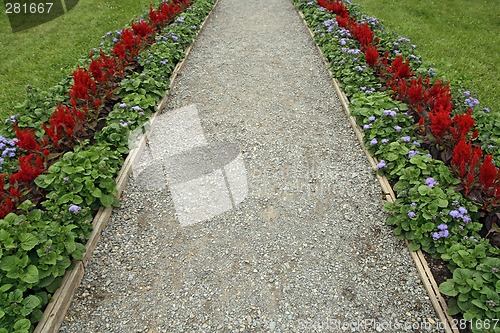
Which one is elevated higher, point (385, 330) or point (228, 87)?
point (228, 87)

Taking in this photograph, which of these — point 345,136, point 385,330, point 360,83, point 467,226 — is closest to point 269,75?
point 360,83

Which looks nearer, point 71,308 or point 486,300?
point 486,300

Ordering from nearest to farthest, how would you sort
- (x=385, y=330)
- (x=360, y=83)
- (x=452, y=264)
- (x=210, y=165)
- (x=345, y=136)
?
(x=385, y=330)
(x=452, y=264)
(x=210, y=165)
(x=345, y=136)
(x=360, y=83)

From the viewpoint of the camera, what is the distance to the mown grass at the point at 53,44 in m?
6.08

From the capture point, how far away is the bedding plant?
2.75 metres

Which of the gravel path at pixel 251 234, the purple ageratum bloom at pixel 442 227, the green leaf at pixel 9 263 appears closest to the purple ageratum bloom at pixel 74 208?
the gravel path at pixel 251 234

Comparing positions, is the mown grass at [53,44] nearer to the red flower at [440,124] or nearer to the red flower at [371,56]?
the red flower at [371,56]

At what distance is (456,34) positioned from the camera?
7.92 meters

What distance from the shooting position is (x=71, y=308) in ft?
9.73

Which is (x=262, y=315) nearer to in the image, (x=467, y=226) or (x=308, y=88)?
(x=467, y=226)

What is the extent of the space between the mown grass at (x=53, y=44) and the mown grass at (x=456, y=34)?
Result: 6032 millimetres

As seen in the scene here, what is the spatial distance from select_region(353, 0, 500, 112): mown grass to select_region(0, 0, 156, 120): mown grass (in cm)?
603

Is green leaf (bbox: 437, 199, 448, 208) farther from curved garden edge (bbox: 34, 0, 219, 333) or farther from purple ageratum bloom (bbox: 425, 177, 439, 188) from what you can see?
curved garden edge (bbox: 34, 0, 219, 333)

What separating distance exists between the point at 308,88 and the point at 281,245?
3117 millimetres
